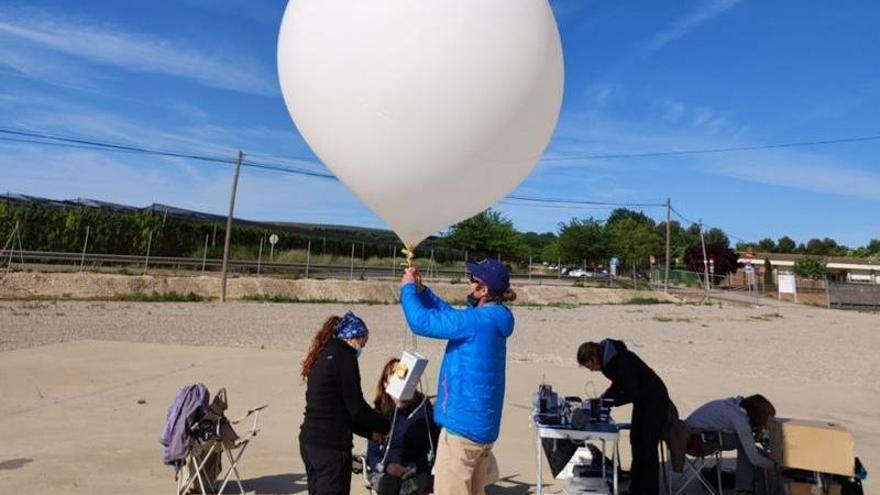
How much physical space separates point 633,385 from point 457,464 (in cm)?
185

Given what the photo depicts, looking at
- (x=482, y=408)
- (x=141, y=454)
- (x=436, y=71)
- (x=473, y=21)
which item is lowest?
(x=141, y=454)

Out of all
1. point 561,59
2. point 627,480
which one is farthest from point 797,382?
point 561,59

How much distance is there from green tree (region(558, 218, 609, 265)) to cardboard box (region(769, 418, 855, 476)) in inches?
2055

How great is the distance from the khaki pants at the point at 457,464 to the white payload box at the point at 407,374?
27cm

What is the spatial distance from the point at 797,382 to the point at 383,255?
135 feet

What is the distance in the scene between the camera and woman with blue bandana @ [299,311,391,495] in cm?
326

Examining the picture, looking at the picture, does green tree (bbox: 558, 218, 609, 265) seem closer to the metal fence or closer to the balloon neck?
the metal fence

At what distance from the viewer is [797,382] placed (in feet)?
34.4

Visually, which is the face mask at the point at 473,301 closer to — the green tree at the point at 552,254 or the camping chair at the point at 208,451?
the camping chair at the point at 208,451

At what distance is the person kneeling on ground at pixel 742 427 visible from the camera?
446 cm

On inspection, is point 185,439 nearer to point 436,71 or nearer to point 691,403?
point 436,71

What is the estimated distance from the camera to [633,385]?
440 centimetres

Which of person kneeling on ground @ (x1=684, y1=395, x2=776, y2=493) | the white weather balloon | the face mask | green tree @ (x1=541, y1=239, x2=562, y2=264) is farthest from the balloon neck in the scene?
green tree @ (x1=541, y1=239, x2=562, y2=264)

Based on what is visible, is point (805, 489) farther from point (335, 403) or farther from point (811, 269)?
point (811, 269)
